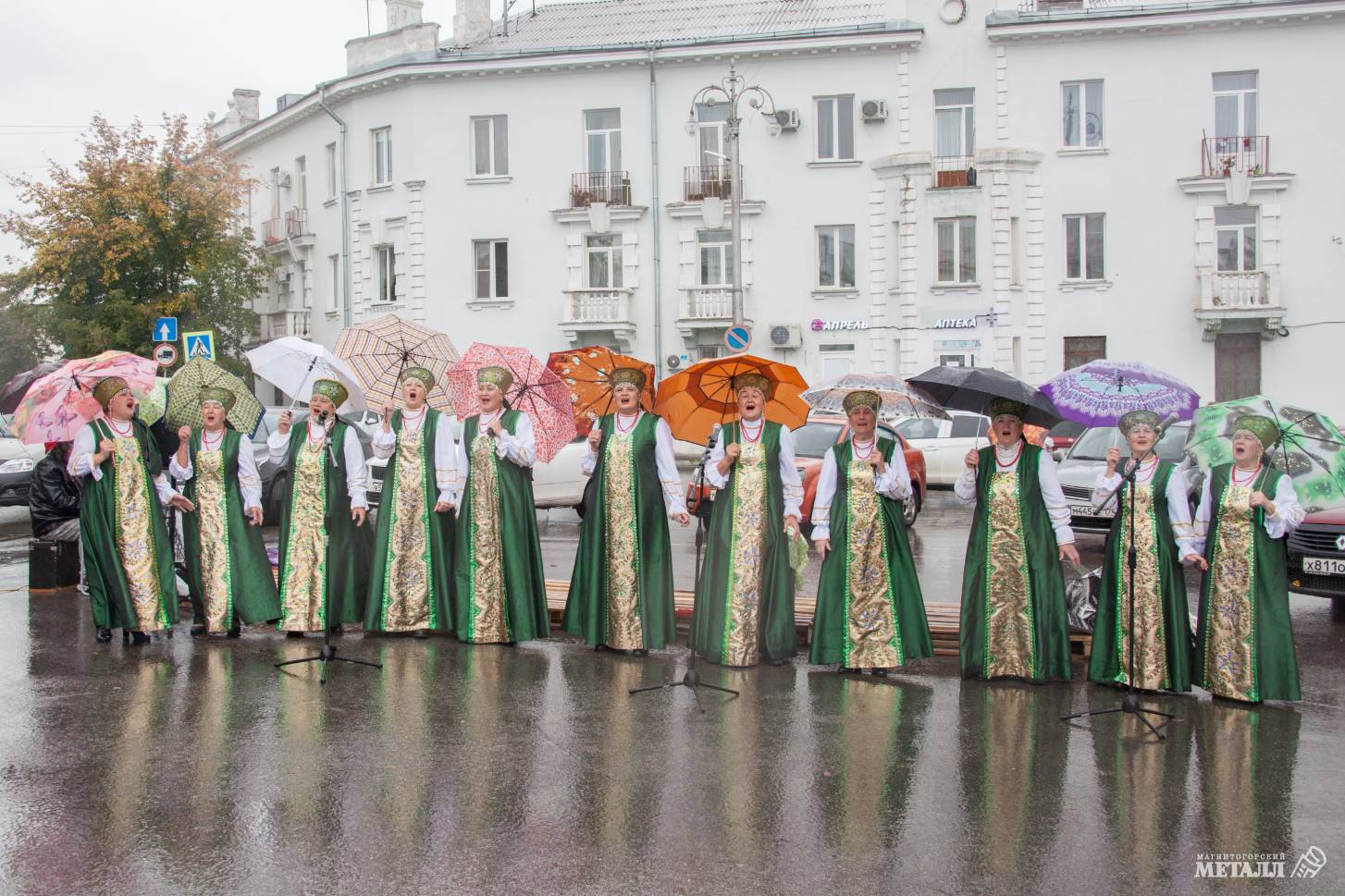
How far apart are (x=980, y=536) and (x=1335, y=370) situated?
2478cm

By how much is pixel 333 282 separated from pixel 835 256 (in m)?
14.4

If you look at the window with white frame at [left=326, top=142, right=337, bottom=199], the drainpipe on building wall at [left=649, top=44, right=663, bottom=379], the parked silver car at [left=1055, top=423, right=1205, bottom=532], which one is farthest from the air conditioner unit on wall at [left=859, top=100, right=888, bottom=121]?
the parked silver car at [left=1055, top=423, right=1205, bottom=532]

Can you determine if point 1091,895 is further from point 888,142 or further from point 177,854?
point 888,142

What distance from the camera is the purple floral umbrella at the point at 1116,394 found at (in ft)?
24.9

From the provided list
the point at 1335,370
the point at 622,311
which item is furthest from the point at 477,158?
the point at 1335,370

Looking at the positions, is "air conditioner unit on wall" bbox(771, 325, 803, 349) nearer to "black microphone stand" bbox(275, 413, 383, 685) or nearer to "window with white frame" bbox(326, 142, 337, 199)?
"window with white frame" bbox(326, 142, 337, 199)

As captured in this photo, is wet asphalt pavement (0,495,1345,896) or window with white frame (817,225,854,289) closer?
wet asphalt pavement (0,495,1345,896)

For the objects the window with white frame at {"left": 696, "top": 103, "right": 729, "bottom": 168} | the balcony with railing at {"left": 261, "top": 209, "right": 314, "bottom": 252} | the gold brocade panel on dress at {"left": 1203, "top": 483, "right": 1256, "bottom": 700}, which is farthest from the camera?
the balcony with railing at {"left": 261, "top": 209, "right": 314, "bottom": 252}

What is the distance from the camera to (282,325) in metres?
39.4

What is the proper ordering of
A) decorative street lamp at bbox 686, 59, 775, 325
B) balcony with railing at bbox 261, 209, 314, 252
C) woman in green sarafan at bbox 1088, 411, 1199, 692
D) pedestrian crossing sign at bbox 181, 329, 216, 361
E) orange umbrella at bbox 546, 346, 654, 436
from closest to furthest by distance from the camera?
woman in green sarafan at bbox 1088, 411, 1199, 692 → orange umbrella at bbox 546, 346, 654, 436 → pedestrian crossing sign at bbox 181, 329, 216, 361 → decorative street lamp at bbox 686, 59, 775, 325 → balcony with railing at bbox 261, 209, 314, 252

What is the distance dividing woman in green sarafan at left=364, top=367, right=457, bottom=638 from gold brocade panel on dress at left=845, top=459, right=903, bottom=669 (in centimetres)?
288

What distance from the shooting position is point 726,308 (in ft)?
104

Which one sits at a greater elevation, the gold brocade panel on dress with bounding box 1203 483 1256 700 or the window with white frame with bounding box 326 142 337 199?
the window with white frame with bounding box 326 142 337 199

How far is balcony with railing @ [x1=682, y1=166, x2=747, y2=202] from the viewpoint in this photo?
3152 cm
